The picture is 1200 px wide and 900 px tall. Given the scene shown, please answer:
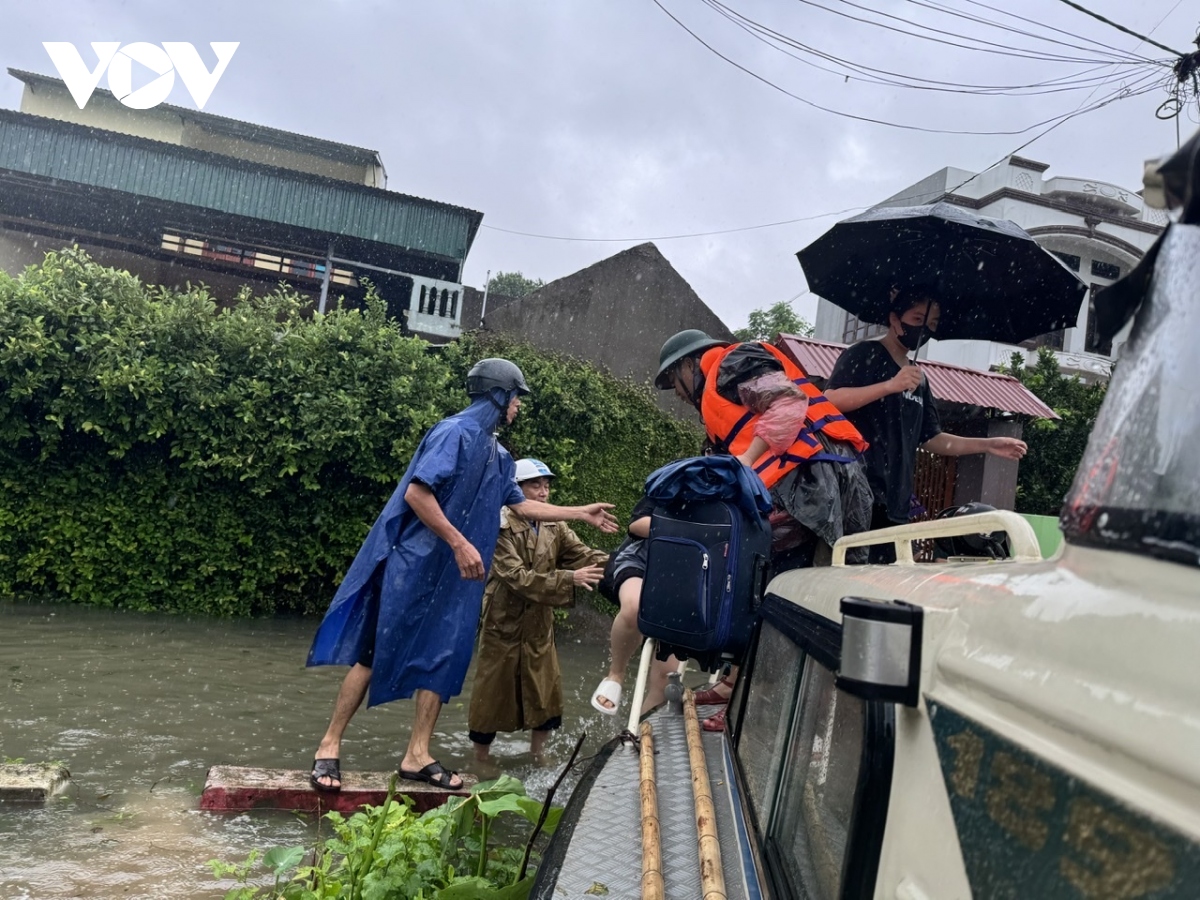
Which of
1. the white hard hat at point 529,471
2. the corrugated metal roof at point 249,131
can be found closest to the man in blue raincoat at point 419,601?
the white hard hat at point 529,471

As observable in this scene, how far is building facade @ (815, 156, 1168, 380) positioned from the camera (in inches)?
714

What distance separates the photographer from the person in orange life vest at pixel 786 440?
3.68 meters

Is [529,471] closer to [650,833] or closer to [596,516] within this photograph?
[596,516]

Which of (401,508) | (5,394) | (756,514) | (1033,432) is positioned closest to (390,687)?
(401,508)

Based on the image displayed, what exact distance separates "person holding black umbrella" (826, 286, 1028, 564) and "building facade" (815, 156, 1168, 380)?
14154mm

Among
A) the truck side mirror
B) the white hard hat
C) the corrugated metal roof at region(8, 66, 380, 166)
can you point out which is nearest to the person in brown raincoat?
the white hard hat

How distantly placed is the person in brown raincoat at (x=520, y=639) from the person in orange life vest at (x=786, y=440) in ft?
4.70

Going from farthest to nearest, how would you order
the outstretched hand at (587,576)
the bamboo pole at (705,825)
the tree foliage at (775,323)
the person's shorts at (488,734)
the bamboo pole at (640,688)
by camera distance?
the tree foliage at (775,323) < the person's shorts at (488,734) < the outstretched hand at (587,576) < the bamboo pole at (640,688) < the bamboo pole at (705,825)

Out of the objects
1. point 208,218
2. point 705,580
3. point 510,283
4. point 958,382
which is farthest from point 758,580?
point 510,283

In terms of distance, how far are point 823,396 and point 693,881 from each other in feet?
8.08

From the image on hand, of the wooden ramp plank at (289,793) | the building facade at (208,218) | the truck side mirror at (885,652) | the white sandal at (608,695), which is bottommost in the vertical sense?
the wooden ramp plank at (289,793)

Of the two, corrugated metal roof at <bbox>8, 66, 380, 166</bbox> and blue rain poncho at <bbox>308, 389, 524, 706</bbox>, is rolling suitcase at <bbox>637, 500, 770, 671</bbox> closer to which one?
blue rain poncho at <bbox>308, 389, 524, 706</bbox>

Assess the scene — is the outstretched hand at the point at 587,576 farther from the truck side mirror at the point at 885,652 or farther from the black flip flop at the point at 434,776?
the truck side mirror at the point at 885,652

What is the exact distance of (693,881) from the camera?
191 cm
